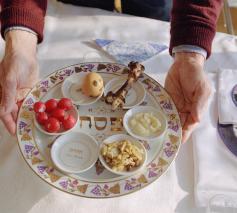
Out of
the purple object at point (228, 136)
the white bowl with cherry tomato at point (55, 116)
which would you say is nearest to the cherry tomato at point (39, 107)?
the white bowl with cherry tomato at point (55, 116)

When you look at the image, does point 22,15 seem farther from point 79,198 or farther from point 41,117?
point 79,198

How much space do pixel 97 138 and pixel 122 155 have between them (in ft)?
0.23

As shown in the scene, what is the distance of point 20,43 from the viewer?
2.50ft

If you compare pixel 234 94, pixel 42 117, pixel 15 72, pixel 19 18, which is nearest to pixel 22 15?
pixel 19 18

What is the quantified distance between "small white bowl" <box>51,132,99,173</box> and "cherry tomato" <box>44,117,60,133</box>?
20 millimetres

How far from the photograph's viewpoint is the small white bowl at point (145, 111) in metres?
0.68

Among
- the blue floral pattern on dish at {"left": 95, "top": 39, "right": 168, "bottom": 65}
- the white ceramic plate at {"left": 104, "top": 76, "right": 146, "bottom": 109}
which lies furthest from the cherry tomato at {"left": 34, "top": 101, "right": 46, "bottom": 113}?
the blue floral pattern on dish at {"left": 95, "top": 39, "right": 168, "bottom": 65}

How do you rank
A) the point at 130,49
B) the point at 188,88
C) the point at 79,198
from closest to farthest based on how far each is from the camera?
the point at 79,198, the point at 188,88, the point at 130,49

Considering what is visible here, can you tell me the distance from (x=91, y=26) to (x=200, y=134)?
0.41 metres

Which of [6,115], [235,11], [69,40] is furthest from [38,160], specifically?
[235,11]

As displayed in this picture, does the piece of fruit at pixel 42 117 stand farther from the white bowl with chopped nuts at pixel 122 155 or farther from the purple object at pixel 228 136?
the purple object at pixel 228 136

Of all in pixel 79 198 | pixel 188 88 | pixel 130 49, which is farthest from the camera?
pixel 130 49

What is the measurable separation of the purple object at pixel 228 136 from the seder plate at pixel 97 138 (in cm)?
9

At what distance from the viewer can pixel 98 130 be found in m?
→ 0.70
